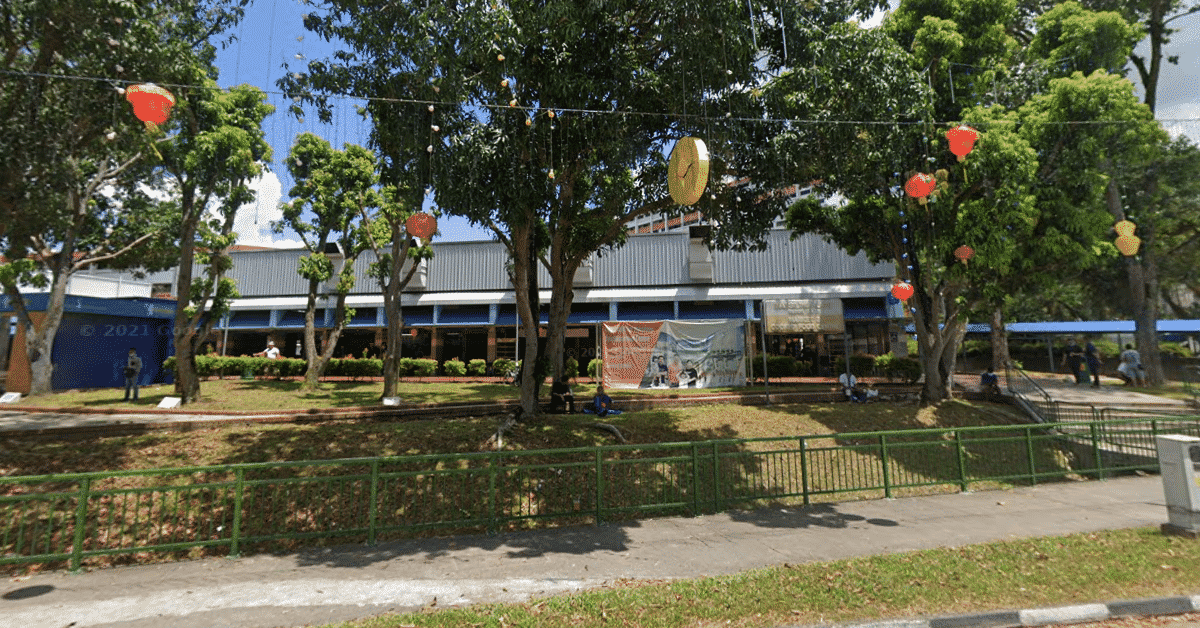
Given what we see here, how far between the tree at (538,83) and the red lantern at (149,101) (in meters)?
2.81

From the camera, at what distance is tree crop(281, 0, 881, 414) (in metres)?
8.75

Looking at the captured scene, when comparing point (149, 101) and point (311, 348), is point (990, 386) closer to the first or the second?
point (149, 101)

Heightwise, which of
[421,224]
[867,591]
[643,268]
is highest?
[643,268]

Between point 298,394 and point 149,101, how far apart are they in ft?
40.4

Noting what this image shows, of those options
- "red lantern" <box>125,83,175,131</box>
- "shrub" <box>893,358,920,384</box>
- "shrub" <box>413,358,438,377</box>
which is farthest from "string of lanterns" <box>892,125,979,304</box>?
"shrub" <box>413,358,438,377</box>

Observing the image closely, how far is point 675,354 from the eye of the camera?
19.5 m

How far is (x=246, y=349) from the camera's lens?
29.1 m

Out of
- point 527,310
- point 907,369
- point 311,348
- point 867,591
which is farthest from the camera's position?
point 907,369

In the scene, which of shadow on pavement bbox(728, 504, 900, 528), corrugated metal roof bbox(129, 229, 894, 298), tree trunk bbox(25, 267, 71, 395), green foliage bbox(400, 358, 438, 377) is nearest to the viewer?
shadow on pavement bbox(728, 504, 900, 528)

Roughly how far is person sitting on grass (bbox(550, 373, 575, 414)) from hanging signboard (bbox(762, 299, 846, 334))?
756cm

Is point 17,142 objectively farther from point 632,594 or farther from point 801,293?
point 801,293

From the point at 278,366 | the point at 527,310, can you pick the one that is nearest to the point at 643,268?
the point at 527,310

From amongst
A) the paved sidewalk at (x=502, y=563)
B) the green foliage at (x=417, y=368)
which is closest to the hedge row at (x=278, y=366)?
the green foliage at (x=417, y=368)

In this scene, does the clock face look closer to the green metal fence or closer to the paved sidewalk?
the green metal fence
